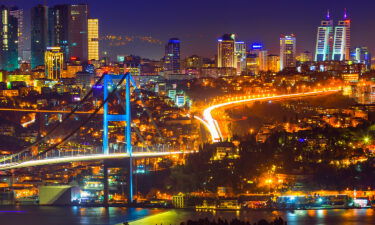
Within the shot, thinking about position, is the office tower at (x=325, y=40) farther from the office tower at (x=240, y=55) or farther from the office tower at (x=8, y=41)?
the office tower at (x=8, y=41)

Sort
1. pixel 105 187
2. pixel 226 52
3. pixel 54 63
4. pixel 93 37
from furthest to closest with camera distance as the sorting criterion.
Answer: pixel 226 52, pixel 93 37, pixel 54 63, pixel 105 187

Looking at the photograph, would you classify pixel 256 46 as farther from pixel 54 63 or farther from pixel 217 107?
pixel 217 107

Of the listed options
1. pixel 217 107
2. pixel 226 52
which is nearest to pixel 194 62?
pixel 226 52

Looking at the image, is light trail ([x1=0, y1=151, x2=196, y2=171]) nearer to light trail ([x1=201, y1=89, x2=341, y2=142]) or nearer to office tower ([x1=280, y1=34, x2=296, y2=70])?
light trail ([x1=201, y1=89, x2=341, y2=142])

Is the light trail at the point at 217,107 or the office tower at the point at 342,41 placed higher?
the office tower at the point at 342,41

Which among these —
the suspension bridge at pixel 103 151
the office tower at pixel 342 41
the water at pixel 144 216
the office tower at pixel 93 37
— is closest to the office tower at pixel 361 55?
the office tower at pixel 342 41

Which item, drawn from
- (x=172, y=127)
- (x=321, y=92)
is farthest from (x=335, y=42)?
(x=172, y=127)
